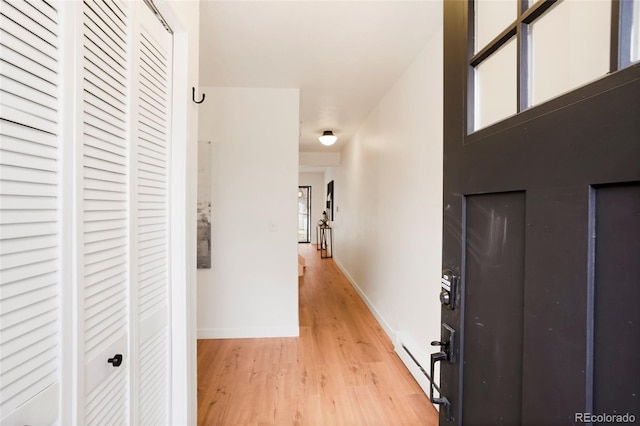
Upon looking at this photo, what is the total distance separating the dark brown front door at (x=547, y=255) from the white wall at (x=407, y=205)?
1.12 meters

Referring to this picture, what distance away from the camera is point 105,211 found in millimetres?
829

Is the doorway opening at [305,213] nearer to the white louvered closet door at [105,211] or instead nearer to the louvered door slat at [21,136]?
the white louvered closet door at [105,211]

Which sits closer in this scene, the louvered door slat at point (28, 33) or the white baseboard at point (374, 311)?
the louvered door slat at point (28, 33)

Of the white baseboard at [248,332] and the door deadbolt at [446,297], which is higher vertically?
the door deadbolt at [446,297]

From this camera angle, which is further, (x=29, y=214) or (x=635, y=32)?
(x=29, y=214)

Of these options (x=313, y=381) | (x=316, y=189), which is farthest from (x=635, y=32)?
(x=316, y=189)

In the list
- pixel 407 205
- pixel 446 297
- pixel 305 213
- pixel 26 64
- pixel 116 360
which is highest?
pixel 26 64

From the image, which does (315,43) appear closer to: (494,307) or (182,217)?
(182,217)

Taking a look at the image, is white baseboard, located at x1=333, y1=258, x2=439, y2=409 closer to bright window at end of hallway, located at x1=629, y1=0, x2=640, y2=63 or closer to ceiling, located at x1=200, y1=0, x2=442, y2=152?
bright window at end of hallway, located at x1=629, y1=0, x2=640, y2=63

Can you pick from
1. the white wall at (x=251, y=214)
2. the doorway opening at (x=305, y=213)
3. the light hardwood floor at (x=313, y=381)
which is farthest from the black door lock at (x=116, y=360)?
the doorway opening at (x=305, y=213)

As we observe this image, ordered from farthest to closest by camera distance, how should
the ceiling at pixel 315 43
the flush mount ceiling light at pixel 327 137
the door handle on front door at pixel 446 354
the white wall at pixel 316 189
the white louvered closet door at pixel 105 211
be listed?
the white wall at pixel 316 189, the flush mount ceiling light at pixel 327 137, the ceiling at pixel 315 43, the door handle on front door at pixel 446 354, the white louvered closet door at pixel 105 211

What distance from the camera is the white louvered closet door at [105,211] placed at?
75cm

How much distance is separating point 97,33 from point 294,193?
217 centimetres

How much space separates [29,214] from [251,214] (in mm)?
2296
